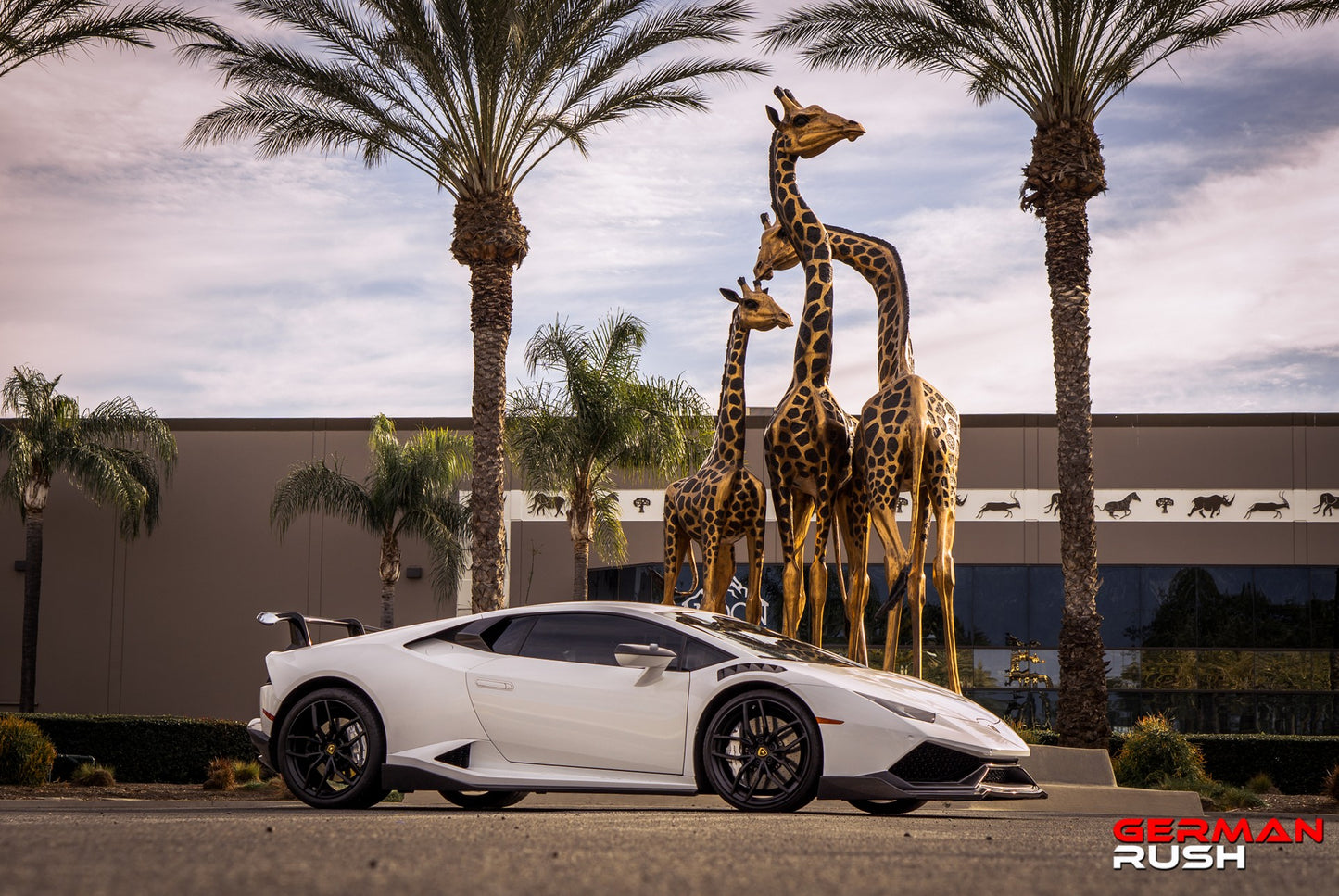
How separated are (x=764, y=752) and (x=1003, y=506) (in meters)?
21.7

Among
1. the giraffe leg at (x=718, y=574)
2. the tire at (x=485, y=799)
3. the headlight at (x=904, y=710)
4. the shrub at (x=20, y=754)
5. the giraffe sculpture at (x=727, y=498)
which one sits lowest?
the shrub at (x=20, y=754)

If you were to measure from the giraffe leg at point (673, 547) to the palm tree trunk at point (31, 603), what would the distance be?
17.9 m

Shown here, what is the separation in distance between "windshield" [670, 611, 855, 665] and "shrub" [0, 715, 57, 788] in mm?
11544

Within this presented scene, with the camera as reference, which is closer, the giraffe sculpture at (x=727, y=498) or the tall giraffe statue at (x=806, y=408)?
the tall giraffe statue at (x=806, y=408)

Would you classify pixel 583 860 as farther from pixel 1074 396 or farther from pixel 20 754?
pixel 20 754

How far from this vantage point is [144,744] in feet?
68.0

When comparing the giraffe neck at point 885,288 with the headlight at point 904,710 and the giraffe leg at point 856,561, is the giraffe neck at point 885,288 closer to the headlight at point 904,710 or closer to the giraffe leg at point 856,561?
the giraffe leg at point 856,561

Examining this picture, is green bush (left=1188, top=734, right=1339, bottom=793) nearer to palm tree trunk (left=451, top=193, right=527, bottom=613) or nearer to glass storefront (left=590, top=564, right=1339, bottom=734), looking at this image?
glass storefront (left=590, top=564, right=1339, bottom=734)

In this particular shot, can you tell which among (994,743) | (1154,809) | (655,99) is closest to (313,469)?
(655,99)

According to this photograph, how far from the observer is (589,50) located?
1786 centimetres

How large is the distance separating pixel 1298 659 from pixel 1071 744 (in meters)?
13.3

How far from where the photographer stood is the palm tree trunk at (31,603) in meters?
26.2

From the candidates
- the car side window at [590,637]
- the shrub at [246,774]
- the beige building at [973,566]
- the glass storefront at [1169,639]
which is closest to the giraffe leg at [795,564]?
the car side window at [590,637]

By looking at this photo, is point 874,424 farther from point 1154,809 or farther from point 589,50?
point 589,50
